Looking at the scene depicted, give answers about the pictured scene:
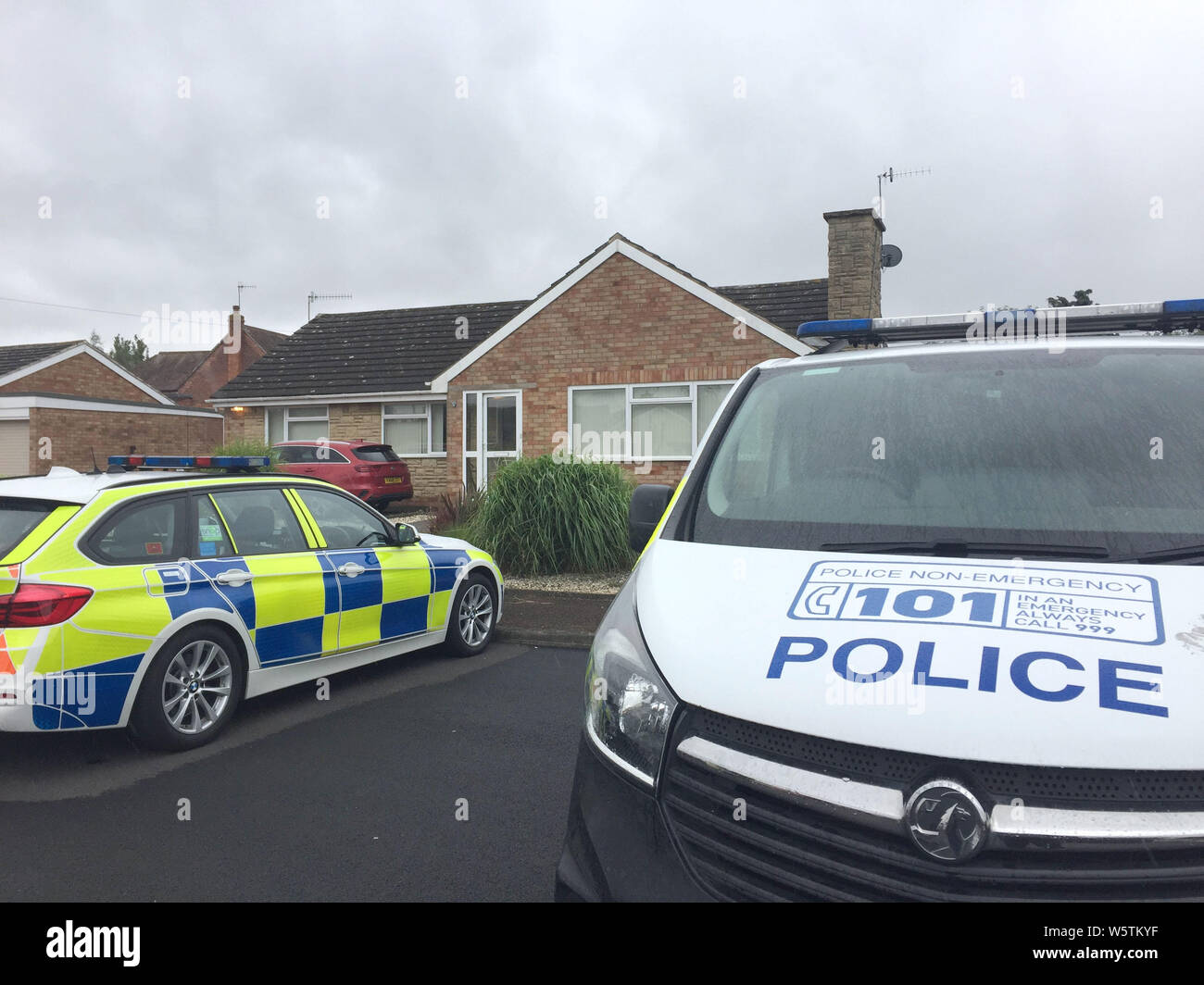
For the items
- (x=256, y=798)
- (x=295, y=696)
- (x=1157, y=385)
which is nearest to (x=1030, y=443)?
(x=1157, y=385)

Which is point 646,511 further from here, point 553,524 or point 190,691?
point 553,524

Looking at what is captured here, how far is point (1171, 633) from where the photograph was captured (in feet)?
5.86

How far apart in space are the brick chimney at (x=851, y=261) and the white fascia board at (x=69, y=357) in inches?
929

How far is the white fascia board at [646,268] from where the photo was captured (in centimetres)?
1573

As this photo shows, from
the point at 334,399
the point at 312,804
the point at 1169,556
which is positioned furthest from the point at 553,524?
the point at 334,399

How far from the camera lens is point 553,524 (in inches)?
426

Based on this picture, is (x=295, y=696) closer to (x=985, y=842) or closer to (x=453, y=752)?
(x=453, y=752)

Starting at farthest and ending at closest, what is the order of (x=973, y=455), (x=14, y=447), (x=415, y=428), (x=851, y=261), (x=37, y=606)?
(x=14, y=447)
(x=415, y=428)
(x=851, y=261)
(x=37, y=606)
(x=973, y=455)

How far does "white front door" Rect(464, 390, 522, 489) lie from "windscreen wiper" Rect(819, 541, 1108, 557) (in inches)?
606

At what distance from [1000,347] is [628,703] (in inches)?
71.8

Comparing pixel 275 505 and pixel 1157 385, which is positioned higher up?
pixel 1157 385

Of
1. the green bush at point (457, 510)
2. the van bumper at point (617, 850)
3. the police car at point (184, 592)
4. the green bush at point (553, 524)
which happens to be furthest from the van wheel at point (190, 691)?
the green bush at point (457, 510)

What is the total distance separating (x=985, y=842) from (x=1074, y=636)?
470 mm
